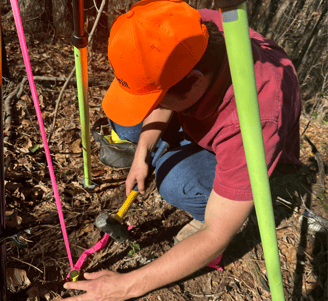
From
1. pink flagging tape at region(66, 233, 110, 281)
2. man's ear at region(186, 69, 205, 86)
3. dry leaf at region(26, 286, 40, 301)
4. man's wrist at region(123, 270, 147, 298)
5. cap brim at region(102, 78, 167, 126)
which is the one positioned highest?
man's ear at region(186, 69, 205, 86)

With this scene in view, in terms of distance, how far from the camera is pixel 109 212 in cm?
191

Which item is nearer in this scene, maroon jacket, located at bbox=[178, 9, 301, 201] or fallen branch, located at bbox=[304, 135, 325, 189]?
maroon jacket, located at bbox=[178, 9, 301, 201]

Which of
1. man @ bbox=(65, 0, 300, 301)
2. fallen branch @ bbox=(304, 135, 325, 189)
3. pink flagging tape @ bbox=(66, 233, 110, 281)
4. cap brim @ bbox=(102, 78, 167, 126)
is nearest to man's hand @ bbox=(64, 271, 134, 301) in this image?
man @ bbox=(65, 0, 300, 301)

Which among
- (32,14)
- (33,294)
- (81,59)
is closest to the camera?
(81,59)

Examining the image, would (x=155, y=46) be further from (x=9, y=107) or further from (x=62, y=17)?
(x=62, y=17)

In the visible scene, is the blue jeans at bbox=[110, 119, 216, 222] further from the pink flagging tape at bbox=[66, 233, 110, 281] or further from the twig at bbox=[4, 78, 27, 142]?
the twig at bbox=[4, 78, 27, 142]

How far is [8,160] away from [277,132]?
1.83 m

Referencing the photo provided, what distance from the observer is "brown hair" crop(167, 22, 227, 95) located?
108 cm

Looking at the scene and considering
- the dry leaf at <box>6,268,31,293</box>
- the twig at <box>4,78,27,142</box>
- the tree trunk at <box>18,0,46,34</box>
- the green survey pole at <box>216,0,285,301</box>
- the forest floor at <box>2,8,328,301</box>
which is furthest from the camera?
the tree trunk at <box>18,0,46,34</box>

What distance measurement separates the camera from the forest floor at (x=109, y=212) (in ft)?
5.19

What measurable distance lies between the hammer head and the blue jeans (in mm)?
356

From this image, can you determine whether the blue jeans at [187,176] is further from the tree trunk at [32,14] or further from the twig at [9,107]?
the tree trunk at [32,14]

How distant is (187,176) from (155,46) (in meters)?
0.93

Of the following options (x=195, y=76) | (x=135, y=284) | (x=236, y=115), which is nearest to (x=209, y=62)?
(x=195, y=76)
